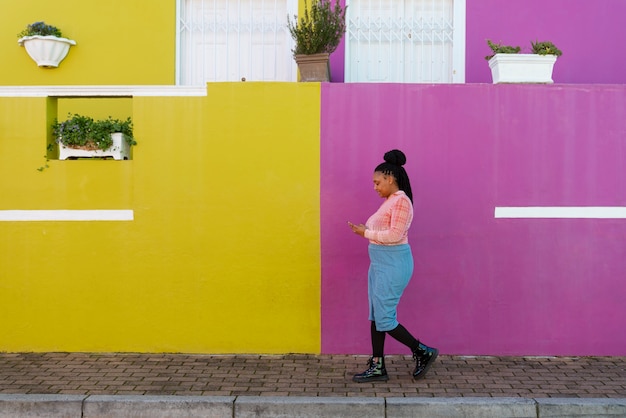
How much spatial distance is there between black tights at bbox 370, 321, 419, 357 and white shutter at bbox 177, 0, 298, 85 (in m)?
3.65

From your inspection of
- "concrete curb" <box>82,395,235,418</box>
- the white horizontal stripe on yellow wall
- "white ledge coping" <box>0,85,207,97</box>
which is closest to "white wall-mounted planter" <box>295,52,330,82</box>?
"white ledge coping" <box>0,85,207,97</box>

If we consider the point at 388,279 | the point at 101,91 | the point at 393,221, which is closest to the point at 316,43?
the point at 101,91

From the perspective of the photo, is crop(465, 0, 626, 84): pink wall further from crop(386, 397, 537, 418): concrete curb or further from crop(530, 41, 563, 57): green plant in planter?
crop(386, 397, 537, 418): concrete curb

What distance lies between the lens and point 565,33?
756 centimetres

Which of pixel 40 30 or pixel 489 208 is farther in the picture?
pixel 40 30

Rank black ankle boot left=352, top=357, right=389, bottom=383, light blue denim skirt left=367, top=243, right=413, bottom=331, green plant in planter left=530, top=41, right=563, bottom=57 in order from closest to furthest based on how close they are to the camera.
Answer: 1. light blue denim skirt left=367, top=243, right=413, bottom=331
2. black ankle boot left=352, top=357, right=389, bottom=383
3. green plant in planter left=530, top=41, right=563, bottom=57

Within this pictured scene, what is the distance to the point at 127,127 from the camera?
6.18m

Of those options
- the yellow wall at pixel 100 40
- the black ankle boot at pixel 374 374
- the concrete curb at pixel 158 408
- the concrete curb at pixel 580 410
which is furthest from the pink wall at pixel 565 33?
the concrete curb at pixel 158 408

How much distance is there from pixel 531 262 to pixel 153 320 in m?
3.64

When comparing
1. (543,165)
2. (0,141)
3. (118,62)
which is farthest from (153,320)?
(543,165)

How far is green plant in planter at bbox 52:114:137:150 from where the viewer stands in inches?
238

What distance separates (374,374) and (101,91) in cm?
367

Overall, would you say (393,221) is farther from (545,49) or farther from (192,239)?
(545,49)

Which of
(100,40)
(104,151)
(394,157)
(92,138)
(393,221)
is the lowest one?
(393,221)
